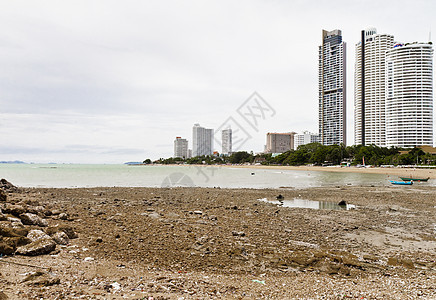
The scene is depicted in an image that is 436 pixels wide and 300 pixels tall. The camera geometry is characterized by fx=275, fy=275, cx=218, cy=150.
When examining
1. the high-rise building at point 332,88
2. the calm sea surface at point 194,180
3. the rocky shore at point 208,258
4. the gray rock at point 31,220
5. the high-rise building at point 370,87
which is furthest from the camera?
the high-rise building at point 332,88

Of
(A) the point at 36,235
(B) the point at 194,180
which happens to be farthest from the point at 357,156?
(A) the point at 36,235

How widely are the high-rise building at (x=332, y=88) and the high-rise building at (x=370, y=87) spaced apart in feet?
30.1

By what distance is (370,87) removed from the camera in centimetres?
14438

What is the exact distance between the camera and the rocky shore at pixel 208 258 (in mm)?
4582

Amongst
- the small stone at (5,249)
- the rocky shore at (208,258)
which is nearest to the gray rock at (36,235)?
the rocky shore at (208,258)

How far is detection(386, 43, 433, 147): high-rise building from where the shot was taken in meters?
123

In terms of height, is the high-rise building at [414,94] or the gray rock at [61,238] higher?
the high-rise building at [414,94]

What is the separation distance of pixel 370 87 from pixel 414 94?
23.7 m

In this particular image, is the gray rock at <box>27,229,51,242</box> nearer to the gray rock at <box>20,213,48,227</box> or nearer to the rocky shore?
the rocky shore

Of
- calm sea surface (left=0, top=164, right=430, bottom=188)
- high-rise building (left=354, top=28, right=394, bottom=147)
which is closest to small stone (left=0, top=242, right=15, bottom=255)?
calm sea surface (left=0, top=164, right=430, bottom=188)

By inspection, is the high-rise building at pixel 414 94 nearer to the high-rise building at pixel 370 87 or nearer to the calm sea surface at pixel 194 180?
the high-rise building at pixel 370 87

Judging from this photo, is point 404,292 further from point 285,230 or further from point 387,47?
point 387,47

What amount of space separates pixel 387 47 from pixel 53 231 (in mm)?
171300

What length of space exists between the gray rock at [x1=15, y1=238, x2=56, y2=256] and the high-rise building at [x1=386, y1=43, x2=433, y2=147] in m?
148
